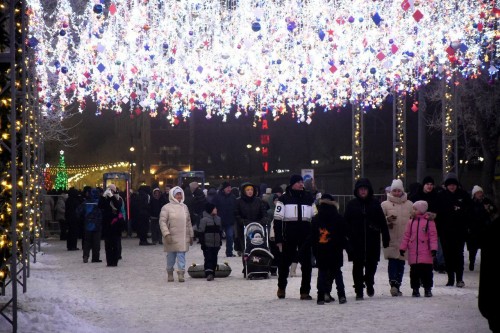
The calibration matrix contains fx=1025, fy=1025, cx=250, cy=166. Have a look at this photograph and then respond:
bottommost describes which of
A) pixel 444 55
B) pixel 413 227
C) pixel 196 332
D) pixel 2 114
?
pixel 196 332

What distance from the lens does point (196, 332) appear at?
11469mm

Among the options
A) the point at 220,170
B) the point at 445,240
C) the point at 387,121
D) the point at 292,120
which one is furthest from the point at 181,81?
the point at 220,170

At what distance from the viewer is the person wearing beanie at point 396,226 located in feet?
50.0

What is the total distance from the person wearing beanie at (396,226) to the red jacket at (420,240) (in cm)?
29

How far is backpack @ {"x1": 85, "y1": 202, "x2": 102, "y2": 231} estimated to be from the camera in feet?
78.9

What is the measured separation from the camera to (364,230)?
1480 centimetres

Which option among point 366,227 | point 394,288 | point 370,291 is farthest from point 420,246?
point 370,291

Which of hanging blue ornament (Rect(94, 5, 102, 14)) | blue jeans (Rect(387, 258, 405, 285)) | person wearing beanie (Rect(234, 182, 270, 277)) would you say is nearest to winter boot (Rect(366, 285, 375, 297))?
blue jeans (Rect(387, 258, 405, 285))

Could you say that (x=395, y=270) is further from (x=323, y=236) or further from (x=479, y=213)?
(x=479, y=213)

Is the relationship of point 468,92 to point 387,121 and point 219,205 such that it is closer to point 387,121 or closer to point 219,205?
point 219,205

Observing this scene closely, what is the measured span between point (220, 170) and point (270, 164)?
5891 mm

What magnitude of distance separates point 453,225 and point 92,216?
33.5ft

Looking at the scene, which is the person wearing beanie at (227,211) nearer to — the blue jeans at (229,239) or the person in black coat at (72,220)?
the blue jeans at (229,239)

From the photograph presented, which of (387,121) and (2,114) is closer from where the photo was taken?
(2,114)
